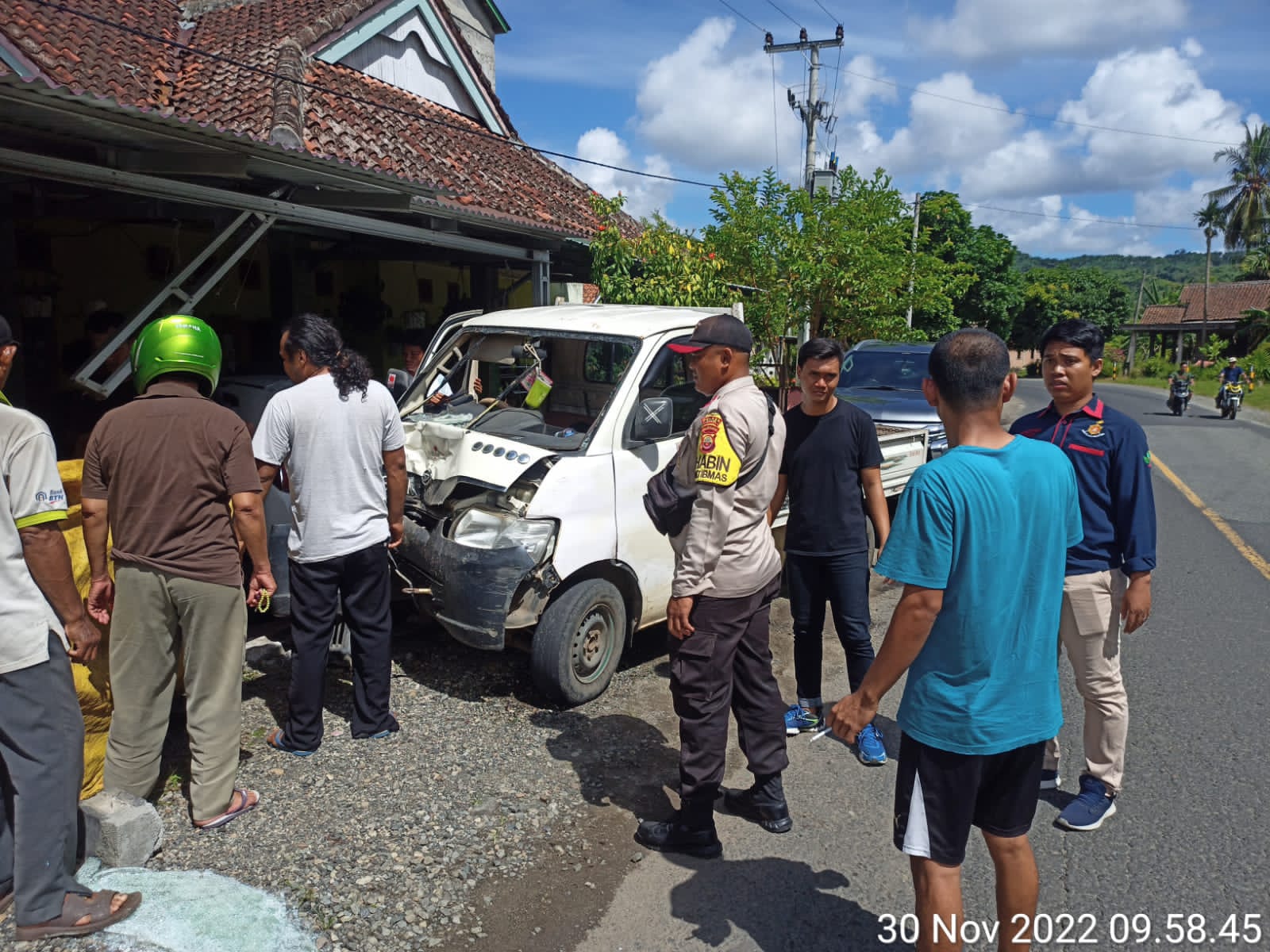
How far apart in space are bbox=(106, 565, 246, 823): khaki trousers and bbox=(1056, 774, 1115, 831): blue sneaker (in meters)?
3.34

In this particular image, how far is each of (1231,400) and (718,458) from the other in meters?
25.1

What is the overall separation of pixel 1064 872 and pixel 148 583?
354 cm

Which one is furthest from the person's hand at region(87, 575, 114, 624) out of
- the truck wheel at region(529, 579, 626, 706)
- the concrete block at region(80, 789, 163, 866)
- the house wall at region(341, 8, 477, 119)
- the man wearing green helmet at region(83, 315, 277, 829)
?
the house wall at region(341, 8, 477, 119)

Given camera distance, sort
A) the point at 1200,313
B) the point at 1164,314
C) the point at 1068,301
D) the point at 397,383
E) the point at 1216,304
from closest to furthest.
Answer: the point at 397,383, the point at 1216,304, the point at 1200,313, the point at 1068,301, the point at 1164,314

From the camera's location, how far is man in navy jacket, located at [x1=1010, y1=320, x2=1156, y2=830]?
3.54 m

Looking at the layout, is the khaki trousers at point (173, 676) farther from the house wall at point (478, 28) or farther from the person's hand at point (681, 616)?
the house wall at point (478, 28)

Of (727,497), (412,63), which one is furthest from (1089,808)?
(412,63)

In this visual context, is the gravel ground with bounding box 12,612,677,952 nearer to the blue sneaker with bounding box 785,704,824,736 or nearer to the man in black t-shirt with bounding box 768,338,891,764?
the blue sneaker with bounding box 785,704,824,736

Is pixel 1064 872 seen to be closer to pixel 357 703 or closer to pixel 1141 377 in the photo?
pixel 357 703

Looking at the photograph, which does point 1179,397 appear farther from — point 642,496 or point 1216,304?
point 1216,304

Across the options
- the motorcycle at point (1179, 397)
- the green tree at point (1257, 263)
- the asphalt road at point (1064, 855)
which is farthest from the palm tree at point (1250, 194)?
the asphalt road at point (1064, 855)

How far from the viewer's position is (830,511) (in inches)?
165

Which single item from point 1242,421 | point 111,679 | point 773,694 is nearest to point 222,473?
point 111,679

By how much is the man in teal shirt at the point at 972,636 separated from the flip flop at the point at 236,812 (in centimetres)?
246
